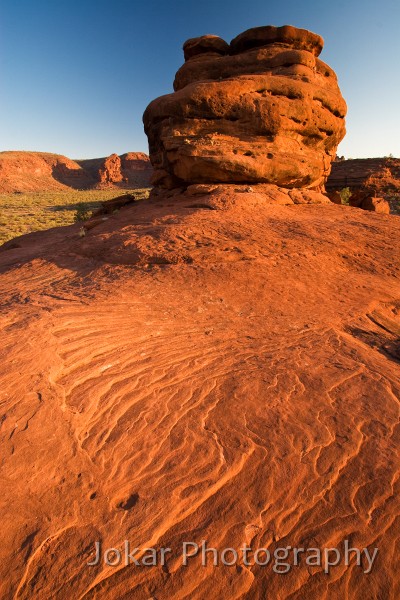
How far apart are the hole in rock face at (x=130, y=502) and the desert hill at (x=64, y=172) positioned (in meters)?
69.0

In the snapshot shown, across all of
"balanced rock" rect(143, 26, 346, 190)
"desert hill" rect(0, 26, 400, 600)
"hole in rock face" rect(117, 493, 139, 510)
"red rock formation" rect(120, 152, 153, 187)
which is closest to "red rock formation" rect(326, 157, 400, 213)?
"balanced rock" rect(143, 26, 346, 190)

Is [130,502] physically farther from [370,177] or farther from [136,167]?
[136,167]

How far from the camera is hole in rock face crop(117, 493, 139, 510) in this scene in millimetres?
2710

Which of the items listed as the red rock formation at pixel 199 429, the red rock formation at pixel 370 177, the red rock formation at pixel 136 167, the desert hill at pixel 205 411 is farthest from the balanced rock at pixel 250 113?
the red rock formation at pixel 136 167

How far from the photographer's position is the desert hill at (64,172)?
6645 centimetres

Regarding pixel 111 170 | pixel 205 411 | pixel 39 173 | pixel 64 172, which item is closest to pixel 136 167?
pixel 111 170

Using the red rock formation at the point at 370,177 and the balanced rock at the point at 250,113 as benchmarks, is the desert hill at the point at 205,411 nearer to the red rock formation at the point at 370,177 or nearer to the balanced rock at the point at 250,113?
the balanced rock at the point at 250,113

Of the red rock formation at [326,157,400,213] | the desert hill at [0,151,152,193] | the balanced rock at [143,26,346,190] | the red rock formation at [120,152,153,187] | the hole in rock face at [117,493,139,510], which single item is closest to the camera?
the hole in rock face at [117,493,139,510]

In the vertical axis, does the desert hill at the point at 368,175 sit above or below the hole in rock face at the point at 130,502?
above

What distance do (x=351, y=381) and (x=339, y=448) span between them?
131 cm

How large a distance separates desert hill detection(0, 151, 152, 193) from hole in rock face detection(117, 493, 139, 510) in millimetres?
69025

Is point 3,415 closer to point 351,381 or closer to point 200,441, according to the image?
point 200,441

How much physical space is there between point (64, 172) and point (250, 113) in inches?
2916

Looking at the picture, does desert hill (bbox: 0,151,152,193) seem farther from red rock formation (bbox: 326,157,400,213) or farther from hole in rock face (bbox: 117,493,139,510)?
hole in rock face (bbox: 117,493,139,510)
